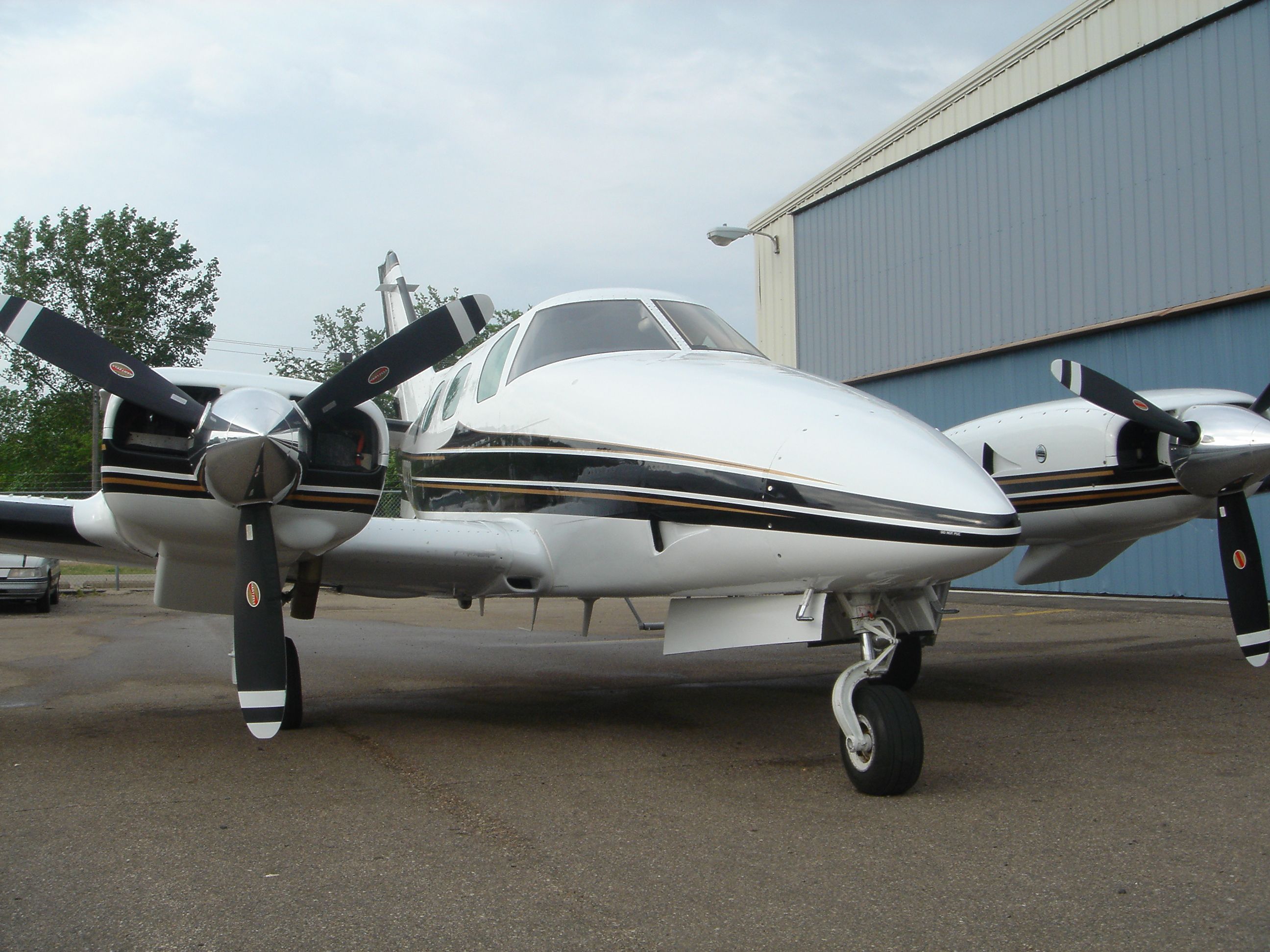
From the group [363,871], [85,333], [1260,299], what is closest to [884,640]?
[363,871]

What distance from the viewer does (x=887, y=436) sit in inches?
187

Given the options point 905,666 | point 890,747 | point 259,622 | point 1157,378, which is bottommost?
point 905,666

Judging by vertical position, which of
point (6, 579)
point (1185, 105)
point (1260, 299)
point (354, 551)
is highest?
point (1185, 105)

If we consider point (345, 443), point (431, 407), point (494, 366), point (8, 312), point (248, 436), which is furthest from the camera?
point (431, 407)

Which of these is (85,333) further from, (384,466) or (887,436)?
(887,436)

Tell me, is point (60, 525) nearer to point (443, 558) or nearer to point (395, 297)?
point (443, 558)

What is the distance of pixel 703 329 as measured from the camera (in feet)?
22.0

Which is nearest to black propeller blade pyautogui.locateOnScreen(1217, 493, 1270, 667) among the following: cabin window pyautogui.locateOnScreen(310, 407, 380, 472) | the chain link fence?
cabin window pyautogui.locateOnScreen(310, 407, 380, 472)

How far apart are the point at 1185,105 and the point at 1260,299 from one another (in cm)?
297

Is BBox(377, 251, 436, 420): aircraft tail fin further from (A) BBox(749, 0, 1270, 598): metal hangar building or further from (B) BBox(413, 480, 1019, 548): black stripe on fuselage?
(A) BBox(749, 0, 1270, 598): metal hangar building

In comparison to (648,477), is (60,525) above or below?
below

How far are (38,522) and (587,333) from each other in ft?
11.6

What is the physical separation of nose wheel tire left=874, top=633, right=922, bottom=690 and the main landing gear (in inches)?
119

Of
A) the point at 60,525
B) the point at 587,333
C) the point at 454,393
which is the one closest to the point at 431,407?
the point at 454,393
